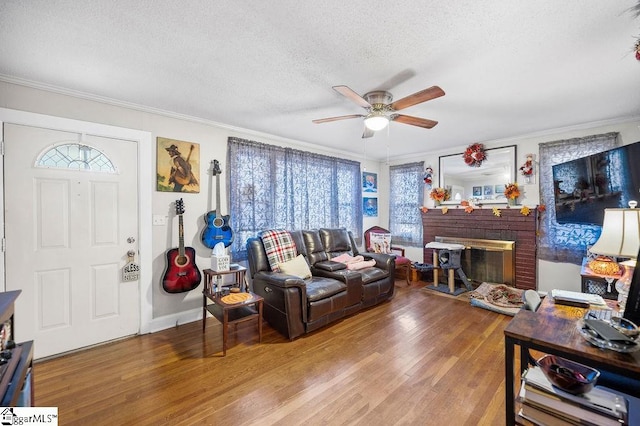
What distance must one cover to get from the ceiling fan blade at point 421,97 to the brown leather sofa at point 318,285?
1.90 metres

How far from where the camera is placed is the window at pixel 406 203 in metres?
5.16

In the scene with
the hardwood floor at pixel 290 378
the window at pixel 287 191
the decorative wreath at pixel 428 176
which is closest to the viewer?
the hardwood floor at pixel 290 378

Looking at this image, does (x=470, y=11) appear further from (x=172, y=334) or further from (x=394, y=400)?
(x=172, y=334)

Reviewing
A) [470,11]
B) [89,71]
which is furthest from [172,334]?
[470,11]

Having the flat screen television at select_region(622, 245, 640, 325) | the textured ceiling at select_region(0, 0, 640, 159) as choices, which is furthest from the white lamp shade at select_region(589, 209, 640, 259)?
the textured ceiling at select_region(0, 0, 640, 159)

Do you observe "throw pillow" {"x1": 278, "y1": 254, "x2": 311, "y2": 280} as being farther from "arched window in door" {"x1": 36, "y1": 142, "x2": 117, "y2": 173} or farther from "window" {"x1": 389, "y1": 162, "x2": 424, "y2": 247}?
"window" {"x1": 389, "y1": 162, "x2": 424, "y2": 247}

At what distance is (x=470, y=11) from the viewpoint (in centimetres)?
147

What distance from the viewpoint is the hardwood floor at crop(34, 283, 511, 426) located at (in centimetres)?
169

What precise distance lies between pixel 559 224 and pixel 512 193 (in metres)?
0.69

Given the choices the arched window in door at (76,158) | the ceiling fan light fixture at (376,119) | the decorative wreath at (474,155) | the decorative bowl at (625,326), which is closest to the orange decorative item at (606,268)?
the decorative bowl at (625,326)

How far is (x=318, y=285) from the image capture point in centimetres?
298

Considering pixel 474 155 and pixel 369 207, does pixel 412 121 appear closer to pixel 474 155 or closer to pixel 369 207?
pixel 474 155

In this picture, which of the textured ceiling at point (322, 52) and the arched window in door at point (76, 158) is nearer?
the textured ceiling at point (322, 52)

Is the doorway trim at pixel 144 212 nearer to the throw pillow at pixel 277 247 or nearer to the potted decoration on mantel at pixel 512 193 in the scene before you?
the throw pillow at pixel 277 247
